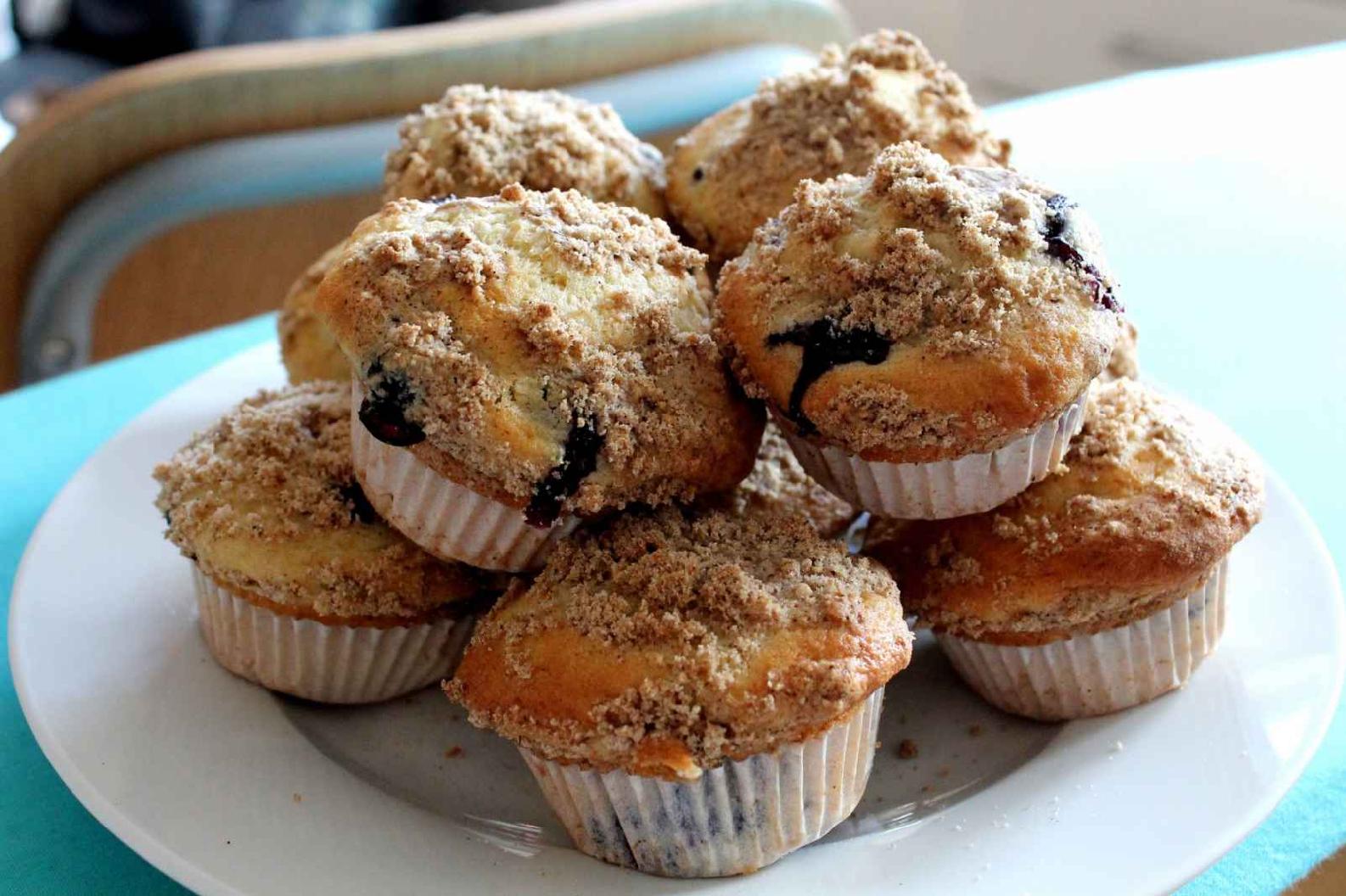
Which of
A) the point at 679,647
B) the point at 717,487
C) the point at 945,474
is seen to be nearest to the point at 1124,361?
the point at 945,474

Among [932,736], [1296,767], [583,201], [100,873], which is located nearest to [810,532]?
[932,736]

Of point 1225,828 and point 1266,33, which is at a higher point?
point 1225,828

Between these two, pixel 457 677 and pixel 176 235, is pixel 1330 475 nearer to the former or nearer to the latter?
pixel 457 677

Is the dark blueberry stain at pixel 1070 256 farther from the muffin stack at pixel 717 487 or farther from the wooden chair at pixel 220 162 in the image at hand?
the wooden chair at pixel 220 162

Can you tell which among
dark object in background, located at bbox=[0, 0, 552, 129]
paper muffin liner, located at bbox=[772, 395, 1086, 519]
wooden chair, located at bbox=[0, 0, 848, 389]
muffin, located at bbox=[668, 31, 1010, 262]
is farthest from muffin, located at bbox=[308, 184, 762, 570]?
dark object in background, located at bbox=[0, 0, 552, 129]

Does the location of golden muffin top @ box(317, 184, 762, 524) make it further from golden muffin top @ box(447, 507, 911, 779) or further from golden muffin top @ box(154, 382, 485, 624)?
golden muffin top @ box(154, 382, 485, 624)
